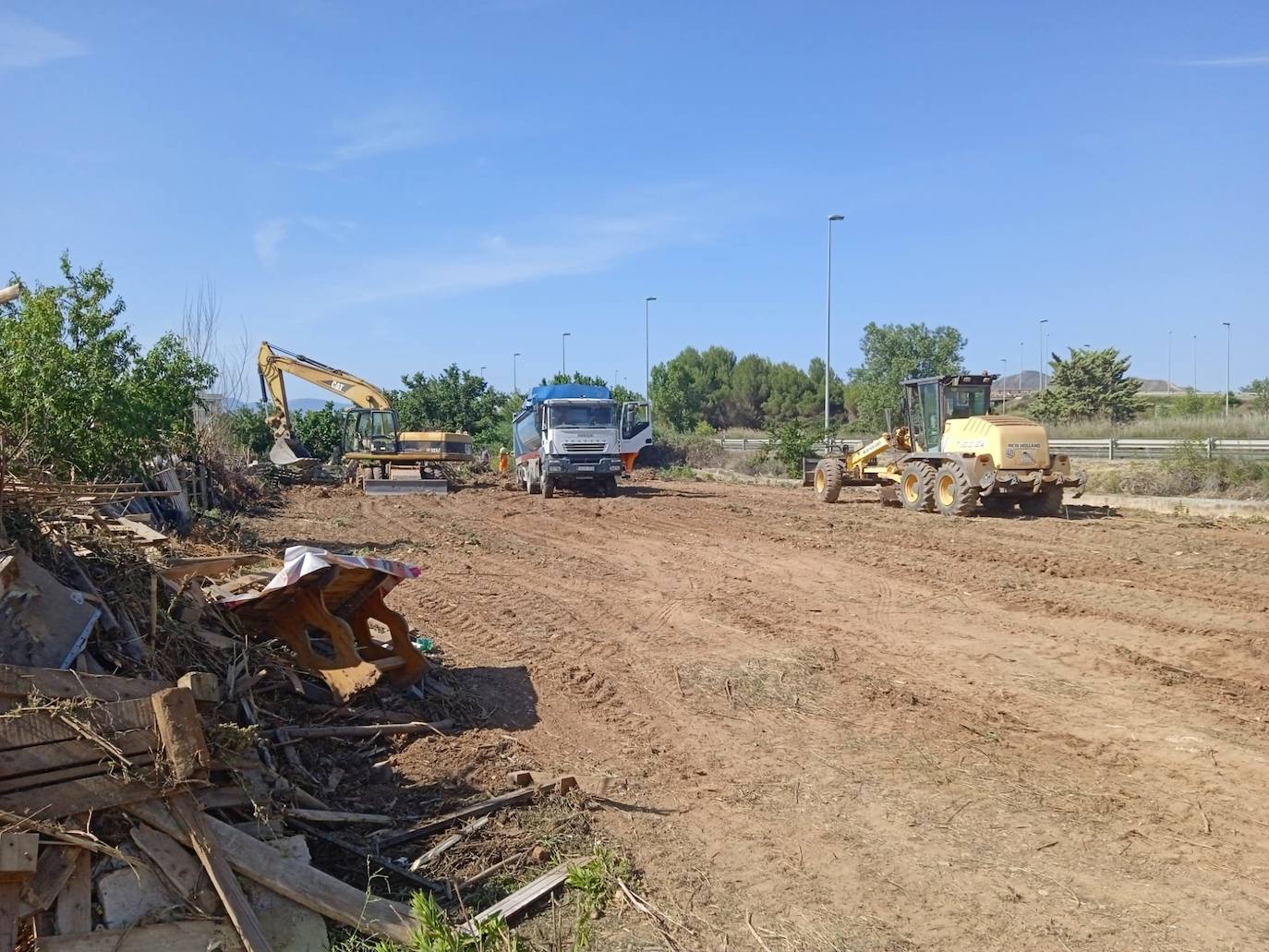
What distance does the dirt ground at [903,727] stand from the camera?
4.43 meters

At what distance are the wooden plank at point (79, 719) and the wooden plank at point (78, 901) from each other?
1.52 feet

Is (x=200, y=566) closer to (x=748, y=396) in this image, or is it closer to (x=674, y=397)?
(x=674, y=397)

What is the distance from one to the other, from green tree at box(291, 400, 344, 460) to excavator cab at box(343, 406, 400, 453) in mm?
8049

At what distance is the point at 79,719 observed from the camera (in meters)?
3.94

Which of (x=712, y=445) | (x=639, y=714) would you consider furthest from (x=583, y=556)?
(x=712, y=445)

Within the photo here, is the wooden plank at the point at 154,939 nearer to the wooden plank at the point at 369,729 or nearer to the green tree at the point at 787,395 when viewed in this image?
the wooden plank at the point at 369,729

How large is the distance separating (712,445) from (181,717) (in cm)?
3735

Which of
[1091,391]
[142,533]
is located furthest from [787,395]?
[142,533]

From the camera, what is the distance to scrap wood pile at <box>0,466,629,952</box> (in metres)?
3.77

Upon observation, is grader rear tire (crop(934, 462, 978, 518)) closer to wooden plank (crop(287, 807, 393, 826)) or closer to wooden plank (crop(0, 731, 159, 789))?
wooden plank (crop(287, 807, 393, 826))

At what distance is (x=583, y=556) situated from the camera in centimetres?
1440

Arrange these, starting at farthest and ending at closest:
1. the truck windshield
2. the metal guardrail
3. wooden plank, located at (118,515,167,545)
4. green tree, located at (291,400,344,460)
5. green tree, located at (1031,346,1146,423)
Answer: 1. green tree, located at (1031,346,1146,423)
2. green tree, located at (291,400,344,460)
3. the truck windshield
4. the metal guardrail
5. wooden plank, located at (118,515,167,545)

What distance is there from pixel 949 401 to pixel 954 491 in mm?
2116

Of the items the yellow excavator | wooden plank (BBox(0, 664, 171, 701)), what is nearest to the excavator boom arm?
the yellow excavator
